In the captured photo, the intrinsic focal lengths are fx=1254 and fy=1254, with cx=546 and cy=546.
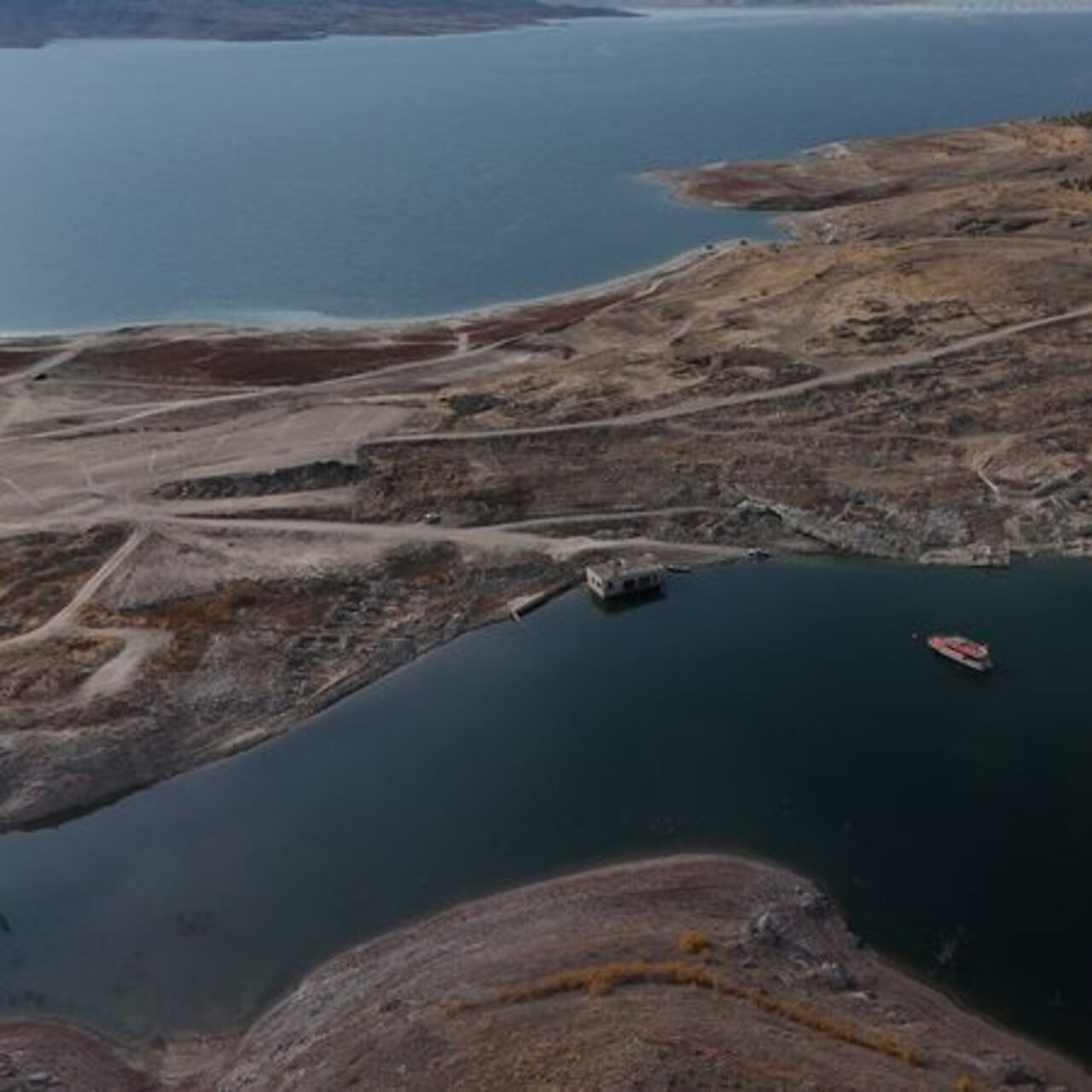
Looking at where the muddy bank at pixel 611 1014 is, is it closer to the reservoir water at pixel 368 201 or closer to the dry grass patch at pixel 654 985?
the dry grass patch at pixel 654 985

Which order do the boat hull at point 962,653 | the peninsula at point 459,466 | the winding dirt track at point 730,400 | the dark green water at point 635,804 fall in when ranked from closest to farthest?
the dark green water at point 635,804 < the boat hull at point 962,653 < the peninsula at point 459,466 < the winding dirt track at point 730,400

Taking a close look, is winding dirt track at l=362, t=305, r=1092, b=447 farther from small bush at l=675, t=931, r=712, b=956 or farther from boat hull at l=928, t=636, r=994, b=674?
small bush at l=675, t=931, r=712, b=956

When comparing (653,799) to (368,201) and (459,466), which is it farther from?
(368,201)

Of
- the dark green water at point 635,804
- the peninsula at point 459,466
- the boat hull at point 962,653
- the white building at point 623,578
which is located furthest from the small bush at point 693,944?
the white building at point 623,578

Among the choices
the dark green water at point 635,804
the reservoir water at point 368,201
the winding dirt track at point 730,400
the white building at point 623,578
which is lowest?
the dark green water at point 635,804

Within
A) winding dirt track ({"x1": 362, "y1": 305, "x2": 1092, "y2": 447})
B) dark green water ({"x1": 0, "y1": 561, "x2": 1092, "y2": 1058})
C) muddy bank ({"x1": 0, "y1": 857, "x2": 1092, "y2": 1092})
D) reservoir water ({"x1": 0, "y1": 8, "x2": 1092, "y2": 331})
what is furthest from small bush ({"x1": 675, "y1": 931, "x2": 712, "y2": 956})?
reservoir water ({"x1": 0, "y1": 8, "x2": 1092, "y2": 331})

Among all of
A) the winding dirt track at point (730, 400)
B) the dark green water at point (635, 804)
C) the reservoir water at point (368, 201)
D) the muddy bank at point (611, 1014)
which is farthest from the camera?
the reservoir water at point (368, 201)
